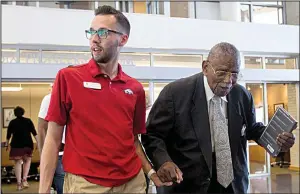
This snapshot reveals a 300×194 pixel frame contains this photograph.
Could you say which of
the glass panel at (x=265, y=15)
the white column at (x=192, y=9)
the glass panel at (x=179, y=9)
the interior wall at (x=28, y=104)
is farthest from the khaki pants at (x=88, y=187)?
the interior wall at (x=28, y=104)

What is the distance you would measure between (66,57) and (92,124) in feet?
28.2

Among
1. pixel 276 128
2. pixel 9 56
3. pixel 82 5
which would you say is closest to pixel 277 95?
pixel 82 5

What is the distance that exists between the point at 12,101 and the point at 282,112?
13.2 meters

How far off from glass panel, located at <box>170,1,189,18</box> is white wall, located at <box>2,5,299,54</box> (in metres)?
0.46

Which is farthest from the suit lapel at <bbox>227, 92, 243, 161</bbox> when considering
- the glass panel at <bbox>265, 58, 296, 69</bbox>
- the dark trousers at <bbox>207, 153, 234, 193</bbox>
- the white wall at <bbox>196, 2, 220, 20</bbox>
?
the glass panel at <bbox>265, 58, 296, 69</bbox>

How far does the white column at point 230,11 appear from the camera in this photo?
11945mm

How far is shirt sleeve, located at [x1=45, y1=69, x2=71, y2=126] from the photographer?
164 centimetres

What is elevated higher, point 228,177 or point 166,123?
point 166,123

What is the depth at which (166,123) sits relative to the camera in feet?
7.98

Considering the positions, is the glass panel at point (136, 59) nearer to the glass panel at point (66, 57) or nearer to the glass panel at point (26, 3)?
the glass panel at point (66, 57)

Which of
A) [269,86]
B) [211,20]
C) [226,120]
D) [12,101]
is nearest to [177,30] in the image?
[211,20]

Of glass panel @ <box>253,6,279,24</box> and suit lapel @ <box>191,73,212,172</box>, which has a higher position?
glass panel @ <box>253,6,279,24</box>

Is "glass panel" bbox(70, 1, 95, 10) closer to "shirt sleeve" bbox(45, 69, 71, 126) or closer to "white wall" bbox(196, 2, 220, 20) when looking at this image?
"white wall" bbox(196, 2, 220, 20)

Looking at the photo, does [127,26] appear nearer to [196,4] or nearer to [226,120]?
[226,120]
